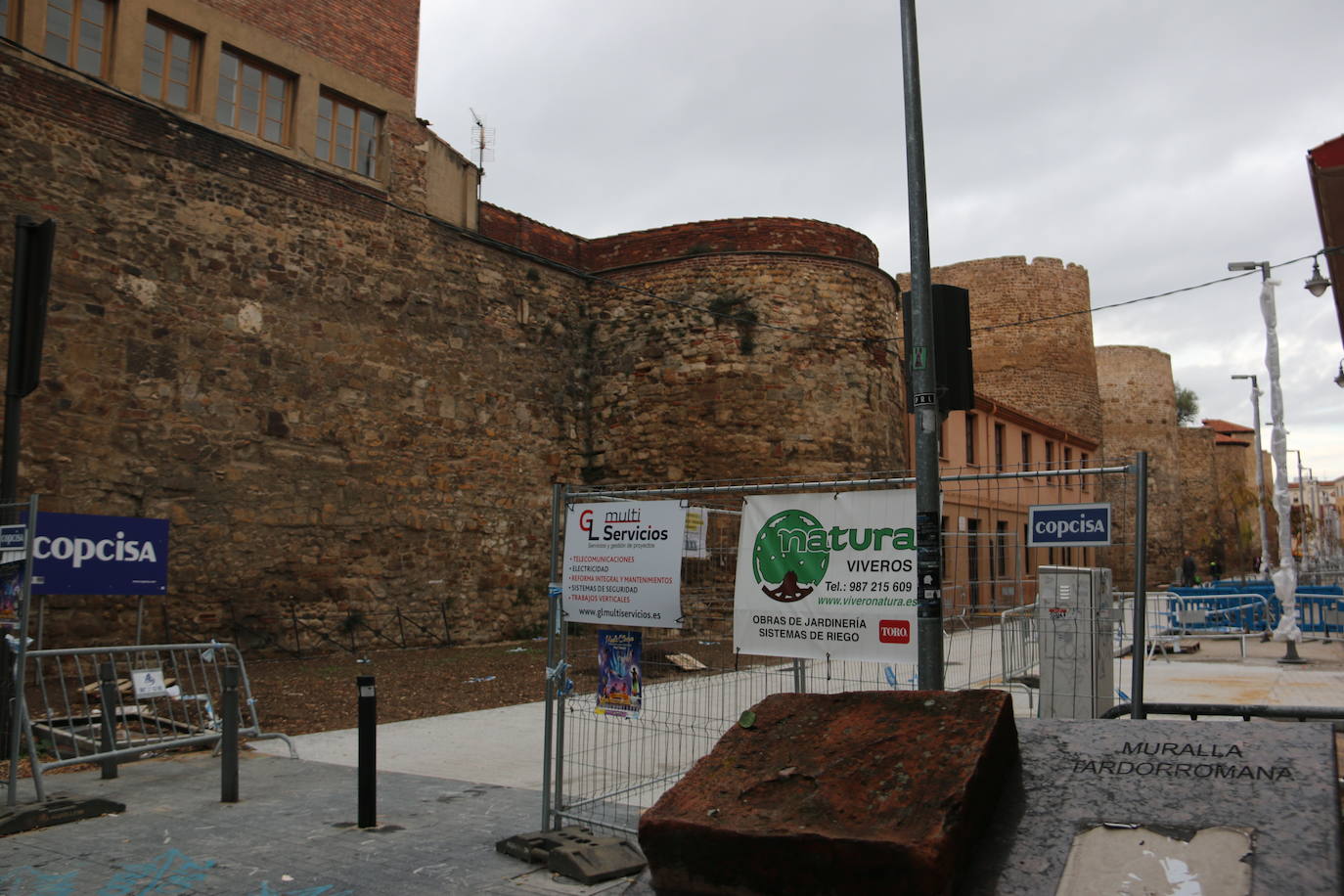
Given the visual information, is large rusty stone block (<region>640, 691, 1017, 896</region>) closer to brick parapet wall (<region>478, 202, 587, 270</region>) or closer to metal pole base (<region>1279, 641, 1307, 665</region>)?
metal pole base (<region>1279, 641, 1307, 665</region>)

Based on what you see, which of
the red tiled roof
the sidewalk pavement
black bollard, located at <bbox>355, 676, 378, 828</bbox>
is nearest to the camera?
the sidewalk pavement

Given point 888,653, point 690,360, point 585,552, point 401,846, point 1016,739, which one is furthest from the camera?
point 690,360

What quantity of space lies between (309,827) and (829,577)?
3.32 meters

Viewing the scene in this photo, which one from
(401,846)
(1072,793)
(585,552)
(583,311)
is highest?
(583,311)

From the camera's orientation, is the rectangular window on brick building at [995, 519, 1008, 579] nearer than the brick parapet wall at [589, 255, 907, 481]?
Yes

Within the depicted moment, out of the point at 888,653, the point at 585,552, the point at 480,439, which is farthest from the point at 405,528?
the point at 888,653

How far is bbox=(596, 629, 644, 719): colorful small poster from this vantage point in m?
5.51

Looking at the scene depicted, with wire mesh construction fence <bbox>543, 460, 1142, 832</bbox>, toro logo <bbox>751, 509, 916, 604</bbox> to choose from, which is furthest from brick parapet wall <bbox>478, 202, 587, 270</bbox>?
toro logo <bbox>751, 509, 916, 604</bbox>

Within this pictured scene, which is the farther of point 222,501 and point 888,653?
point 222,501

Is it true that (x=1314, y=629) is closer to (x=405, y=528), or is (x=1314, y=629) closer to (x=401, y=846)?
(x=405, y=528)

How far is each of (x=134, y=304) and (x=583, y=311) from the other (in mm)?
8676

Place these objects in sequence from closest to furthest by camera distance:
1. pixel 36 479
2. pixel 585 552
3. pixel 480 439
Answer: pixel 585 552 → pixel 36 479 → pixel 480 439

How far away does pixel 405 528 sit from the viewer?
51.8ft

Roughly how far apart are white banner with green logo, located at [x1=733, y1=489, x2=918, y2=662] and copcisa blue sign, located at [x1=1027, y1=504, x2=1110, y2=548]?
2.12 ft
